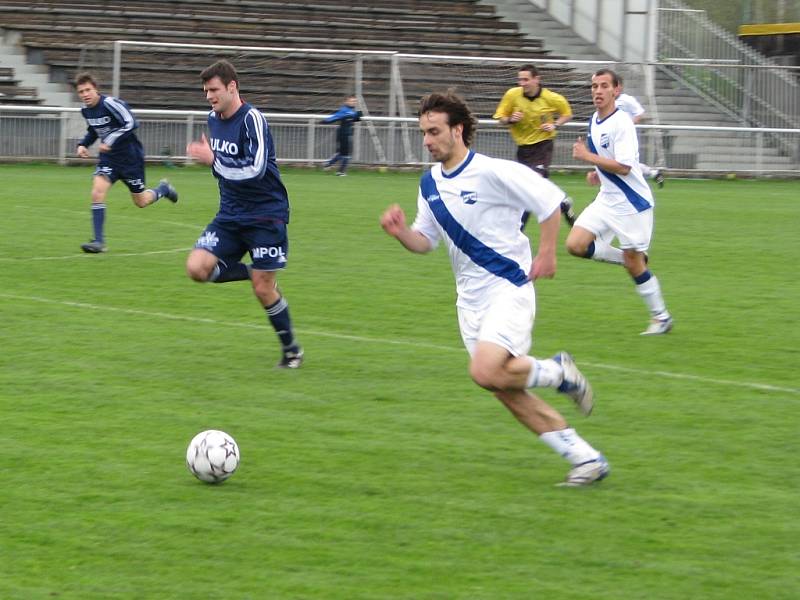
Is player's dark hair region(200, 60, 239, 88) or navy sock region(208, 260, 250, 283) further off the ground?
player's dark hair region(200, 60, 239, 88)

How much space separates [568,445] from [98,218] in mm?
8987

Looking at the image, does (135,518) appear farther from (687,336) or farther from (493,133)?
(493,133)

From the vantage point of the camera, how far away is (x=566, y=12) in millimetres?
34500

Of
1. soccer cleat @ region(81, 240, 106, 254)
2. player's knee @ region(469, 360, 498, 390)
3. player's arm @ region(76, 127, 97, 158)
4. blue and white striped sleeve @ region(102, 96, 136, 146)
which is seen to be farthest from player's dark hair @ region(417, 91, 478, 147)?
player's arm @ region(76, 127, 97, 158)

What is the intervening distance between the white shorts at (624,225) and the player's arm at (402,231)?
4070 mm

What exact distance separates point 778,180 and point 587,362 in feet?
66.3

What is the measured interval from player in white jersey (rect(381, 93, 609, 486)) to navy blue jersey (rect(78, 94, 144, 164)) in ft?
28.0

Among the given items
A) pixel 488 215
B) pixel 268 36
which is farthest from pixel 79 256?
pixel 268 36

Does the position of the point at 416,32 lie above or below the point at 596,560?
above

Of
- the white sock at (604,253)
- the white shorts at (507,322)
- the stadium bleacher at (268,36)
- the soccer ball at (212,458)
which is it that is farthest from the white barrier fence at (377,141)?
the white shorts at (507,322)

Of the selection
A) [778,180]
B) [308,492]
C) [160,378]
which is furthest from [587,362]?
[778,180]

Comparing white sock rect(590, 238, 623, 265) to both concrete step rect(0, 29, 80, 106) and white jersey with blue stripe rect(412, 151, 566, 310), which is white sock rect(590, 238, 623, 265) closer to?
white jersey with blue stripe rect(412, 151, 566, 310)

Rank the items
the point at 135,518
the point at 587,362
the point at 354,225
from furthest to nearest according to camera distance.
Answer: the point at 354,225, the point at 587,362, the point at 135,518

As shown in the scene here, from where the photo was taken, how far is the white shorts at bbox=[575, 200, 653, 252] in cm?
1026
